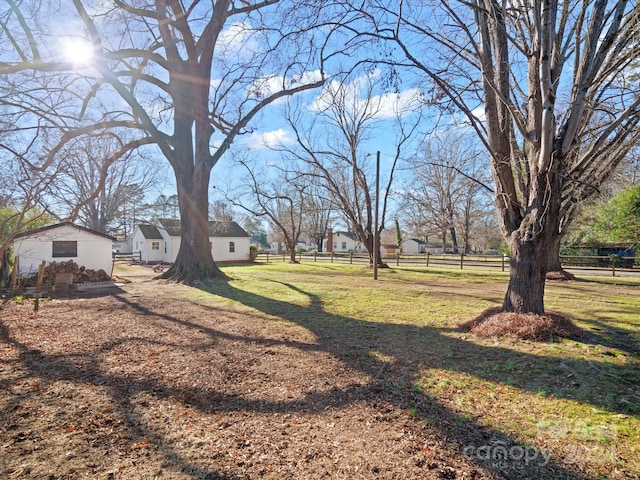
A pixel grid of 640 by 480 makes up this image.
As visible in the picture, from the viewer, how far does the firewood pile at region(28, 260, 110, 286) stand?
11977 millimetres

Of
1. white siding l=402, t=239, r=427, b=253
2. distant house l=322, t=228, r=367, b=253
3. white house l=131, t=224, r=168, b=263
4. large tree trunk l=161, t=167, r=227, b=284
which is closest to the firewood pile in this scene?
large tree trunk l=161, t=167, r=227, b=284

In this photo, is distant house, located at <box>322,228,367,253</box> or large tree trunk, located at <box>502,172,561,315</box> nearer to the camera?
large tree trunk, located at <box>502,172,561,315</box>

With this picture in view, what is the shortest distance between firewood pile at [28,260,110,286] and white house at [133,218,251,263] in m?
13.8

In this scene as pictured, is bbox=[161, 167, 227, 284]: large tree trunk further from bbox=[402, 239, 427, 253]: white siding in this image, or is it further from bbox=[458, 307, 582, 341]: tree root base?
bbox=[402, 239, 427, 253]: white siding

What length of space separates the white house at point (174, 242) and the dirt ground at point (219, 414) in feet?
77.1

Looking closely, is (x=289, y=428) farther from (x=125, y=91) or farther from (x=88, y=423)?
(x=125, y=91)

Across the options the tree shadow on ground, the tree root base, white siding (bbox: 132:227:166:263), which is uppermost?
white siding (bbox: 132:227:166:263)

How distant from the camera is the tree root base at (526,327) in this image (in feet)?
16.2

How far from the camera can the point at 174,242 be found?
28.1 meters

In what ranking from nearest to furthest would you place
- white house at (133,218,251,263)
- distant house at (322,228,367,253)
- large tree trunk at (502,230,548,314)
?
1. large tree trunk at (502,230,548,314)
2. white house at (133,218,251,263)
3. distant house at (322,228,367,253)

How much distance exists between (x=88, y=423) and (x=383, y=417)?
250 centimetres

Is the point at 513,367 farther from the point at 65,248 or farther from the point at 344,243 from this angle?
the point at 344,243

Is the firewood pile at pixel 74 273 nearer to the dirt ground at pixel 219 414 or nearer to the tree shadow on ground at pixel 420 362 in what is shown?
the dirt ground at pixel 219 414

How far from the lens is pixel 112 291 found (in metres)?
10.7
